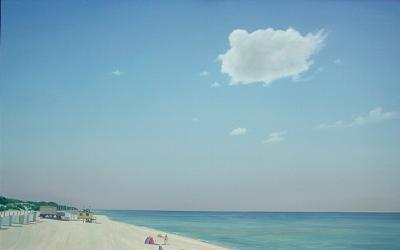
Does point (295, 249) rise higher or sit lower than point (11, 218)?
lower

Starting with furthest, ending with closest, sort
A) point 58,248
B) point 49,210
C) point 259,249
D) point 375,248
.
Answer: point 49,210, point 375,248, point 259,249, point 58,248

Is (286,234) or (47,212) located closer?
(47,212)

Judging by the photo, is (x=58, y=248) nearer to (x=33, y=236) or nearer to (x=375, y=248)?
(x=33, y=236)

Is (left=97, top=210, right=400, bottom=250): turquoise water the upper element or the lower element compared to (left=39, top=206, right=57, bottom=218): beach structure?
lower

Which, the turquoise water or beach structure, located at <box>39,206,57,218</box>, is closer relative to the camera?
the turquoise water

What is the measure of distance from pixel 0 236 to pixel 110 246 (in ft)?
16.5

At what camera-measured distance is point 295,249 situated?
27.6 metres

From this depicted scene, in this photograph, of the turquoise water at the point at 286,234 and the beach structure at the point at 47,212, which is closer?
the turquoise water at the point at 286,234

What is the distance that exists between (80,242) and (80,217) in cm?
2303

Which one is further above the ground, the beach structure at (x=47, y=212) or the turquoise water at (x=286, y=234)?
the beach structure at (x=47, y=212)

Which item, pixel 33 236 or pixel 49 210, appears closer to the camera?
pixel 33 236

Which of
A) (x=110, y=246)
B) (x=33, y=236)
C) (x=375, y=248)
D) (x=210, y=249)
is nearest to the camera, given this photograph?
(x=110, y=246)

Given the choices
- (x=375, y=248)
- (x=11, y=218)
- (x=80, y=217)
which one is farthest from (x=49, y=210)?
(x=375, y=248)

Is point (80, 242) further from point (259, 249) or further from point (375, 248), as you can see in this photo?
point (375, 248)
